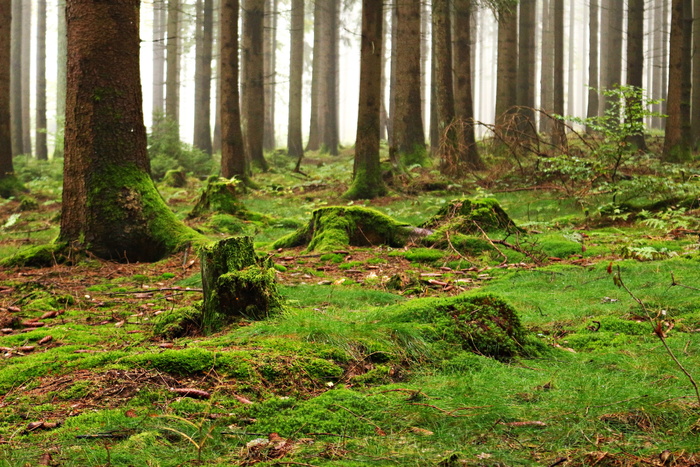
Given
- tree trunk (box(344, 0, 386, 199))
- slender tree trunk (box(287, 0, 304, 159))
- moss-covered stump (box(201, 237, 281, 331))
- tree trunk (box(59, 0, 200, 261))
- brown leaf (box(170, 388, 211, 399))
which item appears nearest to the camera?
brown leaf (box(170, 388, 211, 399))

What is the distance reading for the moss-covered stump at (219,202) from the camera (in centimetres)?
1253

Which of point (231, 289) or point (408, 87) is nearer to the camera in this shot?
point (231, 289)

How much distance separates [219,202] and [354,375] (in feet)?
29.9

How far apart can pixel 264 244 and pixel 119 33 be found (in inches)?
148

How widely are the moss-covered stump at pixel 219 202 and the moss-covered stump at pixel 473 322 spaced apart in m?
8.15

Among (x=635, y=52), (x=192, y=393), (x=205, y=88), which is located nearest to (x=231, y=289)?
(x=192, y=393)

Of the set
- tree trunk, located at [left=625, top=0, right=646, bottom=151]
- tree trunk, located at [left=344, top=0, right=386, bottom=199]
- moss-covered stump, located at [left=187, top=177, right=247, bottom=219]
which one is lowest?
moss-covered stump, located at [left=187, top=177, right=247, bottom=219]

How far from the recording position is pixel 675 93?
50.9 feet

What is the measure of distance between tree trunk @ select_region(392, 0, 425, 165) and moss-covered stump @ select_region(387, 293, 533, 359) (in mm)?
12492

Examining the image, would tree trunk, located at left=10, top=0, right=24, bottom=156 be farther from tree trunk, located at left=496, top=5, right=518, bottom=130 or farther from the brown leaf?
the brown leaf

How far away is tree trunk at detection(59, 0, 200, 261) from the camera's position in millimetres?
8461

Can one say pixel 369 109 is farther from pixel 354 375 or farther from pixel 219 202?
pixel 354 375

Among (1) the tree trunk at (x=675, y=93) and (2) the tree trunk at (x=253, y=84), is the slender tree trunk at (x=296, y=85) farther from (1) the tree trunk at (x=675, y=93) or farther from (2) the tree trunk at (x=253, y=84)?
(1) the tree trunk at (x=675, y=93)

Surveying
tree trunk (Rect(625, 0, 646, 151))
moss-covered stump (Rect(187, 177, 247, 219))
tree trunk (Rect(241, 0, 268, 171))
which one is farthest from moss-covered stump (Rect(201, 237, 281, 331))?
tree trunk (Rect(625, 0, 646, 151))
